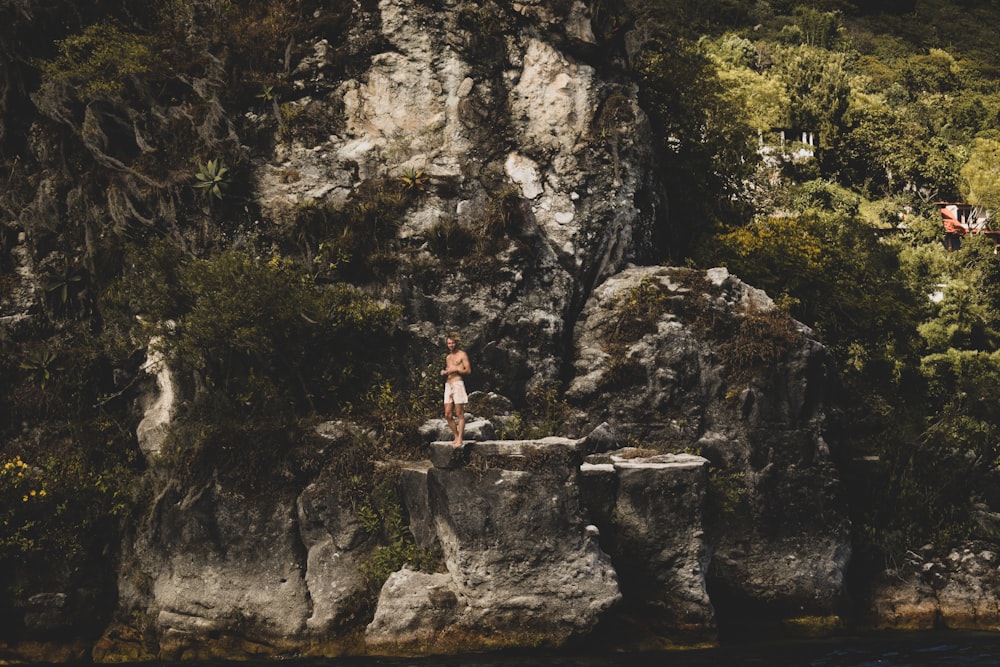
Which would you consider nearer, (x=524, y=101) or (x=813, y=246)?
(x=524, y=101)

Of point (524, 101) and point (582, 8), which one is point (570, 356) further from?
point (582, 8)

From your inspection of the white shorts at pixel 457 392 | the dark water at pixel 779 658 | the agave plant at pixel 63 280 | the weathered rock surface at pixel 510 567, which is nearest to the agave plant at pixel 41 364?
the agave plant at pixel 63 280

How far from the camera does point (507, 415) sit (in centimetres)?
2114

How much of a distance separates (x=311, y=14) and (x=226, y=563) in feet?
45.4

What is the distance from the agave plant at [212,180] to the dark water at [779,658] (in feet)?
33.5

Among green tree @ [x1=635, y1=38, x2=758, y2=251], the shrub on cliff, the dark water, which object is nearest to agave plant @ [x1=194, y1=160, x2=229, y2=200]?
the shrub on cliff

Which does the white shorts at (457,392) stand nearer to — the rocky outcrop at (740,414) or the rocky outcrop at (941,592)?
the rocky outcrop at (740,414)

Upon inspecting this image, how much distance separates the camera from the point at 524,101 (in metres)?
24.9

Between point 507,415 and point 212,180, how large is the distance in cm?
848

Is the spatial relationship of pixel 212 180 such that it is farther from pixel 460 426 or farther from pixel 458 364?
pixel 460 426

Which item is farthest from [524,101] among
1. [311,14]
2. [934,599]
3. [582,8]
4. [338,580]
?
[934,599]

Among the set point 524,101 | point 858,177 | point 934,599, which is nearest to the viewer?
point 934,599

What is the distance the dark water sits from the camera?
648 inches

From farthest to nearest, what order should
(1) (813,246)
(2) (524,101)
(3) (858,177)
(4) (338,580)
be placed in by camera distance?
1. (3) (858,177)
2. (1) (813,246)
3. (2) (524,101)
4. (4) (338,580)
